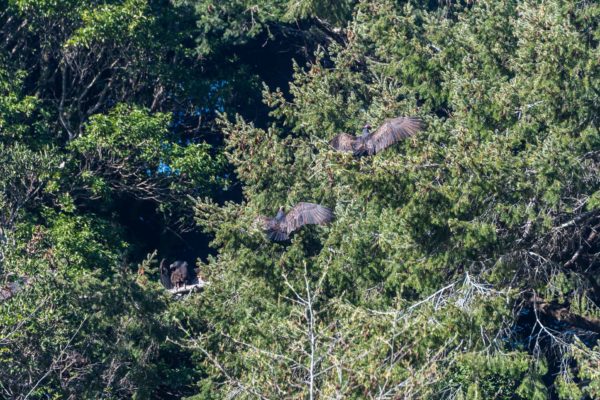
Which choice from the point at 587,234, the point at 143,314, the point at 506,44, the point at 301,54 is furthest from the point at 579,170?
the point at 301,54

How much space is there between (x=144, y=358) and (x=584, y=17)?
677 centimetres

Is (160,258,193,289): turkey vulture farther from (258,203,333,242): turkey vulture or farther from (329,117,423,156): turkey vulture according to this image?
(329,117,423,156): turkey vulture

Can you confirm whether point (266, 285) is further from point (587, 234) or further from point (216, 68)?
point (216, 68)

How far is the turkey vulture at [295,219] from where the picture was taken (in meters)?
15.7

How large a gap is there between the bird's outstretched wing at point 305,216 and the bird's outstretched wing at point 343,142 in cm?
81

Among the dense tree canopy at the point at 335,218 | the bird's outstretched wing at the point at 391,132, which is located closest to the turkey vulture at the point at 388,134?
the bird's outstretched wing at the point at 391,132

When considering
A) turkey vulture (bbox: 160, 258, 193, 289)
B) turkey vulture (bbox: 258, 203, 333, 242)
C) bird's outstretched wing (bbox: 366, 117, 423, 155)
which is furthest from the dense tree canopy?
turkey vulture (bbox: 160, 258, 193, 289)

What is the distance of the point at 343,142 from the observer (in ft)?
53.2

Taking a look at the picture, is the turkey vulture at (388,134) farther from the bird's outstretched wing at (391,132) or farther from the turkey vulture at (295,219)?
the turkey vulture at (295,219)

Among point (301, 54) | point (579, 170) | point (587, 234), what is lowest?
point (301, 54)

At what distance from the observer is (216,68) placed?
23641mm

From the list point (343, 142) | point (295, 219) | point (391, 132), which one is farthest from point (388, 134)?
point (295, 219)

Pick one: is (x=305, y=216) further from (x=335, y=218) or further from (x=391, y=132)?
(x=391, y=132)

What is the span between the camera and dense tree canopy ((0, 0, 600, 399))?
13.4 meters
